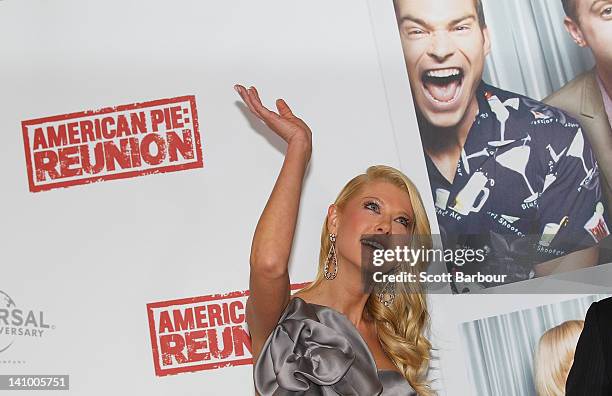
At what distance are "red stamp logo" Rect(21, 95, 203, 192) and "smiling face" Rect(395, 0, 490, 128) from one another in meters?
0.57

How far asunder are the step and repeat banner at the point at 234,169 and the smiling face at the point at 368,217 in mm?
95

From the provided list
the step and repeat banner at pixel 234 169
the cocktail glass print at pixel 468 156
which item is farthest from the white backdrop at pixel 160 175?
the cocktail glass print at pixel 468 156

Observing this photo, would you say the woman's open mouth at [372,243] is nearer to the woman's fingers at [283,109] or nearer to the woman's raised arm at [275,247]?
the woman's raised arm at [275,247]

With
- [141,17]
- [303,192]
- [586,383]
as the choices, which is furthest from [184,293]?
[586,383]

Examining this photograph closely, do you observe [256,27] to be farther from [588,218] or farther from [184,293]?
[588,218]

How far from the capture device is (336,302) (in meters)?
2.08

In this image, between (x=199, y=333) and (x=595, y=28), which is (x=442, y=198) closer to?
(x=595, y=28)

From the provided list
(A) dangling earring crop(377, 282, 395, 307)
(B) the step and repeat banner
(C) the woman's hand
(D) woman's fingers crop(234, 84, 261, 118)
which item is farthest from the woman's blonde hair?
(D) woman's fingers crop(234, 84, 261, 118)

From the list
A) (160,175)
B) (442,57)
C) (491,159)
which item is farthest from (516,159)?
(160,175)

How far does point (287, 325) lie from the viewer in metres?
1.93

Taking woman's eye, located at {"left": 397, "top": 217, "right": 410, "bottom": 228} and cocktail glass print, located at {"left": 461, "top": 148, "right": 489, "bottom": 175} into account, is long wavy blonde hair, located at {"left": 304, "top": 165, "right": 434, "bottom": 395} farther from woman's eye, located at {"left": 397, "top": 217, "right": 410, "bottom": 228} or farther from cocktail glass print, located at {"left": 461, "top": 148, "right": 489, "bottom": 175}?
cocktail glass print, located at {"left": 461, "top": 148, "right": 489, "bottom": 175}

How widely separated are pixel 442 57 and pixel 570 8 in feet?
1.14

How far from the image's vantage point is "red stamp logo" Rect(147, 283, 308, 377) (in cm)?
221

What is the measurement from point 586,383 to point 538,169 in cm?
98
